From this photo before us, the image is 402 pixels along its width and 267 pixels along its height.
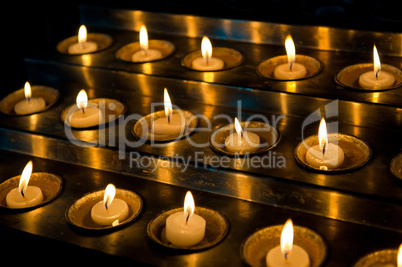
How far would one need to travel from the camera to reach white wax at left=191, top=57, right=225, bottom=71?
273 centimetres

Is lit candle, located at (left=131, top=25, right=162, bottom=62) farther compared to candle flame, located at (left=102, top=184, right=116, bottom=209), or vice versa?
lit candle, located at (left=131, top=25, right=162, bottom=62)

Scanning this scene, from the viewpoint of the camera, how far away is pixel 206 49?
8.83 feet

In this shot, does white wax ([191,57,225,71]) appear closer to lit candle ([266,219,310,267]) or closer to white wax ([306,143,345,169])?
white wax ([306,143,345,169])

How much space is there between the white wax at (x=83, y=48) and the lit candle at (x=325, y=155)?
152cm

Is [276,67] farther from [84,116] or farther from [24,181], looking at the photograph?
[24,181]

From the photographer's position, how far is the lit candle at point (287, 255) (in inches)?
70.9

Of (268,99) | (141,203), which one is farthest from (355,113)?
(141,203)

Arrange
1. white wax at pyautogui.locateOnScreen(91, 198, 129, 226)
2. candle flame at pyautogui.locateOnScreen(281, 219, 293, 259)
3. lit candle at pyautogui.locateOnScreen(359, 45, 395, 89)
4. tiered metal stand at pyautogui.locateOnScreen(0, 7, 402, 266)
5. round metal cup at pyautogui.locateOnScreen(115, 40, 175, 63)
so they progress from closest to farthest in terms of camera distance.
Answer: candle flame at pyautogui.locateOnScreen(281, 219, 293, 259), tiered metal stand at pyautogui.locateOnScreen(0, 7, 402, 266), white wax at pyautogui.locateOnScreen(91, 198, 129, 226), lit candle at pyautogui.locateOnScreen(359, 45, 395, 89), round metal cup at pyautogui.locateOnScreen(115, 40, 175, 63)

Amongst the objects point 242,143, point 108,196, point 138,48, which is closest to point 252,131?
point 242,143

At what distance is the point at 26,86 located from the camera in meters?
2.77

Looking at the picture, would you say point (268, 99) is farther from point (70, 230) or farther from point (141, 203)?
point (70, 230)

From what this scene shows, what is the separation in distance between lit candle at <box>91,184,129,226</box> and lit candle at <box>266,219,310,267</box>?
64cm

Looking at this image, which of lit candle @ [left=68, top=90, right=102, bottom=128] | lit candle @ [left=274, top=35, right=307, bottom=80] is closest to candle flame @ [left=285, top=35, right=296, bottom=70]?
lit candle @ [left=274, top=35, right=307, bottom=80]

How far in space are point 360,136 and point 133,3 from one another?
171cm
